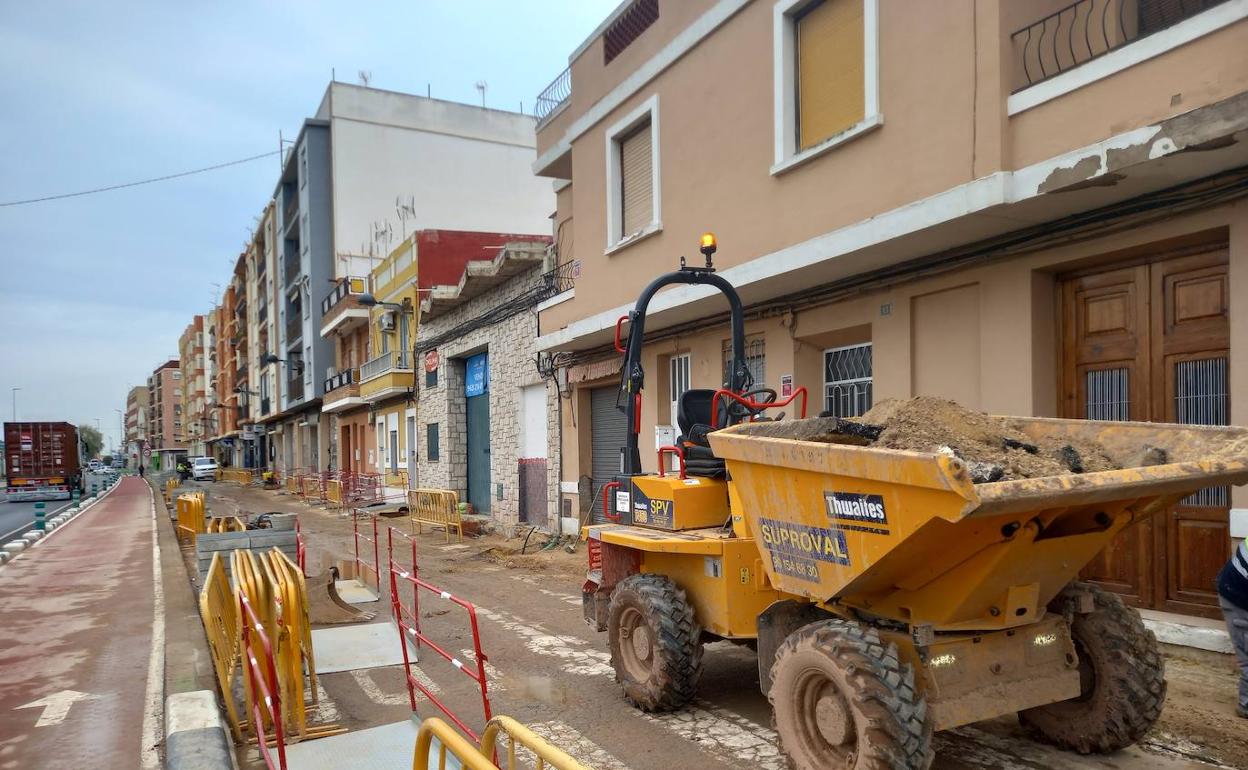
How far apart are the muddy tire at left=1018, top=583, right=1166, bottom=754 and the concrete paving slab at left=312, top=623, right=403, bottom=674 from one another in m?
5.37

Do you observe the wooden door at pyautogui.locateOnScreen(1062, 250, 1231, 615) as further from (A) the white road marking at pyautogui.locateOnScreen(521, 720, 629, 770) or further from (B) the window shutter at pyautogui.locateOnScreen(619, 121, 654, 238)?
(B) the window shutter at pyautogui.locateOnScreen(619, 121, 654, 238)

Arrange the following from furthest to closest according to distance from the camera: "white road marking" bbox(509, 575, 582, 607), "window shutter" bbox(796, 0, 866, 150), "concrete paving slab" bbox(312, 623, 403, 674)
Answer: "white road marking" bbox(509, 575, 582, 607)
"window shutter" bbox(796, 0, 866, 150)
"concrete paving slab" bbox(312, 623, 403, 674)

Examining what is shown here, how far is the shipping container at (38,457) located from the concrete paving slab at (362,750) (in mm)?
40974

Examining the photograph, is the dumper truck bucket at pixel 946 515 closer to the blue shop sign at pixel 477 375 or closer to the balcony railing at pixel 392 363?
the blue shop sign at pixel 477 375

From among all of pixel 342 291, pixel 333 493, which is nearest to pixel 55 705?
pixel 333 493

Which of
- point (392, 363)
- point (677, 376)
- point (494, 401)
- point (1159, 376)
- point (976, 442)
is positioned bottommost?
point (976, 442)

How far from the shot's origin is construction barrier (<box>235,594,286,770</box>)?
4242 millimetres

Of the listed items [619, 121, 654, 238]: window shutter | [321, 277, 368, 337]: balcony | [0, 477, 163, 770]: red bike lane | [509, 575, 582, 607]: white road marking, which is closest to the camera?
[0, 477, 163, 770]: red bike lane

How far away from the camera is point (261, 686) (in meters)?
4.30

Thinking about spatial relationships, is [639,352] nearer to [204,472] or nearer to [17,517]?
[17,517]

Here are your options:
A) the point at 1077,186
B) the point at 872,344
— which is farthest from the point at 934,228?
the point at 872,344

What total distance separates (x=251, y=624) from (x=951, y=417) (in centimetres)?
447

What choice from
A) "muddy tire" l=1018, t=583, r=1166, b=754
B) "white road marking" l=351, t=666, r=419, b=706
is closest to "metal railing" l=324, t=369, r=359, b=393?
"white road marking" l=351, t=666, r=419, b=706

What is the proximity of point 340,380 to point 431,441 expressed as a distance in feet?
39.4
